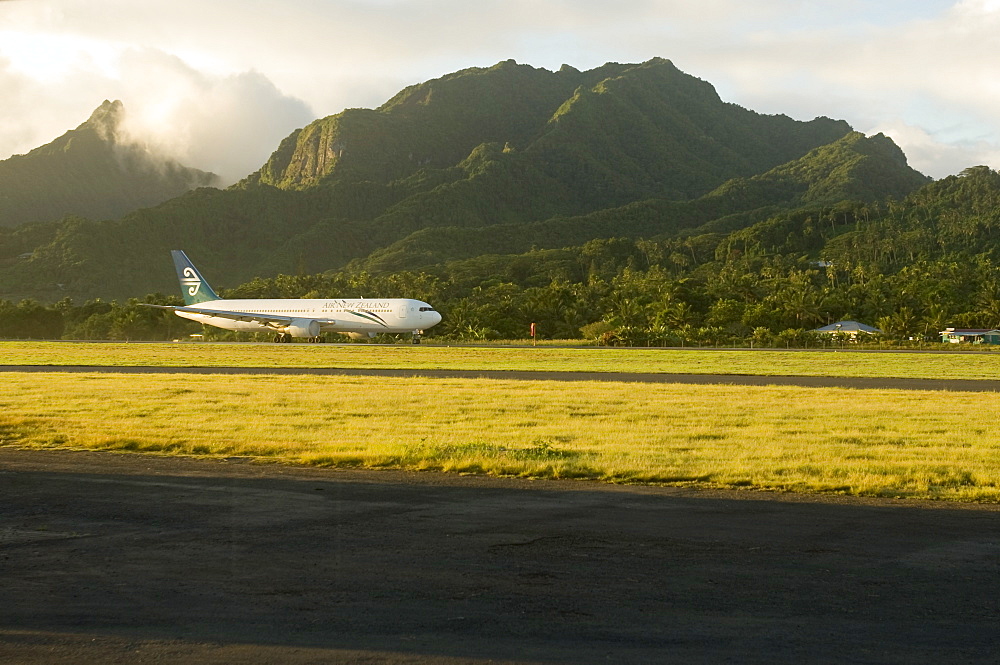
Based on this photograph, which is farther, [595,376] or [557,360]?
[557,360]

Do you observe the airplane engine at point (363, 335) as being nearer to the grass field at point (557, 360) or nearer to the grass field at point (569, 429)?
the grass field at point (557, 360)

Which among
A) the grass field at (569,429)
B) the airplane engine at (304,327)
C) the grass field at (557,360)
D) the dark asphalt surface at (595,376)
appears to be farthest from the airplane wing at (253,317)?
the grass field at (569,429)

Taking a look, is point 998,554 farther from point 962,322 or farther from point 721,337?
point 962,322

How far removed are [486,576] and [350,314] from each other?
7340 centimetres

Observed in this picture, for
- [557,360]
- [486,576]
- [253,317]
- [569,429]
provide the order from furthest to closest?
[253,317], [557,360], [569,429], [486,576]

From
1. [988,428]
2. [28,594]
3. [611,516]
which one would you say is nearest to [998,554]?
[611,516]

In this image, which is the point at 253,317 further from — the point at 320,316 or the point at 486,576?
the point at 486,576

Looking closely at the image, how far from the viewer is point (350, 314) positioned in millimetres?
81062

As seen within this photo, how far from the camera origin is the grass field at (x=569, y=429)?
1636 cm

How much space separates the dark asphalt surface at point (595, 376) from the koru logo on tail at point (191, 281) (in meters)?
45.4

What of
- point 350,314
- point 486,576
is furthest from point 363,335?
point 486,576

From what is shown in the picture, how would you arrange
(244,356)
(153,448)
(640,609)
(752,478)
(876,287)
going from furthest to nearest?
(876,287) → (244,356) → (153,448) → (752,478) → (640,609)

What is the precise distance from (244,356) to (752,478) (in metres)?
51.8

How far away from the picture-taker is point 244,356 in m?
62.8
